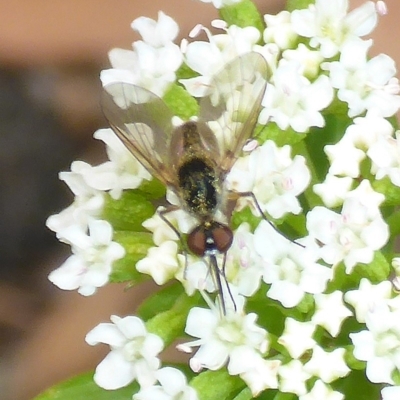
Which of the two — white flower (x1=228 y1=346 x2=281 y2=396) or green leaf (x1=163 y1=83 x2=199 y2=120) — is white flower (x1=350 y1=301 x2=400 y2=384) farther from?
green leaf (x1=163 y1=83 x2=199 y2=120)

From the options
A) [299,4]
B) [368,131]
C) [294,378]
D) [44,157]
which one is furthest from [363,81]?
[44,157]

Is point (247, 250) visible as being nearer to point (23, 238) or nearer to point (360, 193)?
point (360, 193)

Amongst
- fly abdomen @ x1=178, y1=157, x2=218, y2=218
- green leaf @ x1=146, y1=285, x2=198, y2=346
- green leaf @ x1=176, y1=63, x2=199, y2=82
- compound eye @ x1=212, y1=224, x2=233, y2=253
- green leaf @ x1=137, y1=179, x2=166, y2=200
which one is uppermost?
green leaf @ x1=176, y1=63, x2=199, y2=82

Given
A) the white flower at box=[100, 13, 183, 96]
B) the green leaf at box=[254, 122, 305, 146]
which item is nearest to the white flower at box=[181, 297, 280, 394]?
the green leaf at box=[254, 122, 305, 146]

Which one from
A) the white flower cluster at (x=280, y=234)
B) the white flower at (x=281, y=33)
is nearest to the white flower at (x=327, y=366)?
the white flower cluster at (x=280, y=234)

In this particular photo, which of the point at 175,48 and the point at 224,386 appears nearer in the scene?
the point at 224,386

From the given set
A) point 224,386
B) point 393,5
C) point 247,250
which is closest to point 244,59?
point 247,250
